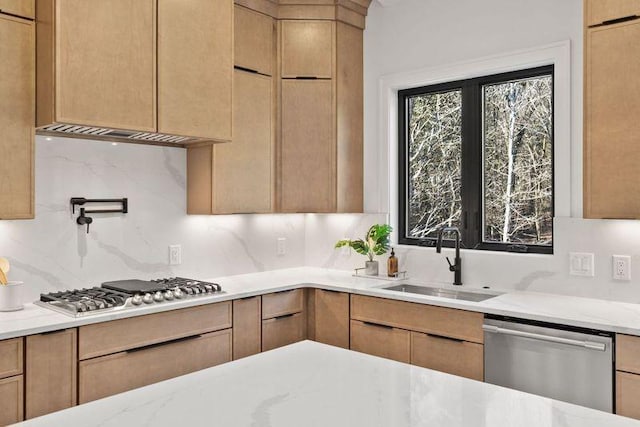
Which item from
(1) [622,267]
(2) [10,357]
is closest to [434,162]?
(1) [622,267]

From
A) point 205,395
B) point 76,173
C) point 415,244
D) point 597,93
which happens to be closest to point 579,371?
point 597,93

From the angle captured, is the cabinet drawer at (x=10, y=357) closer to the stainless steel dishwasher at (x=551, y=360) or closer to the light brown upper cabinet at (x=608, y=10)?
the stainless steel dishwasher at (x=551, y=360)

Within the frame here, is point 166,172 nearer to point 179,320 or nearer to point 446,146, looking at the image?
point 179,320

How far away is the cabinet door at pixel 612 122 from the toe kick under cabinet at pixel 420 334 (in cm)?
84

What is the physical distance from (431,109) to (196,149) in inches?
65.7

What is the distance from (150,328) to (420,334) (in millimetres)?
1444

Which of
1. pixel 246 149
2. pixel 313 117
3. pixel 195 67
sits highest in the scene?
pixel 195 67

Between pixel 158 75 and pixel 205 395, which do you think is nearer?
pixel 205 395

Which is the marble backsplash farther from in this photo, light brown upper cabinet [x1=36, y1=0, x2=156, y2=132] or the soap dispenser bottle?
light brown upper cabinet [x1=36, y1=0, x2=156, y2=132]

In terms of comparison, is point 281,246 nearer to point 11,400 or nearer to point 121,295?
point 121,295

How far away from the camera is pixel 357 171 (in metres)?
3.99

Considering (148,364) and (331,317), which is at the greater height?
(331,317)

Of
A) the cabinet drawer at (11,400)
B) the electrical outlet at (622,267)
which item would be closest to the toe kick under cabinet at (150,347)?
the cabinet drawer at (11,400)

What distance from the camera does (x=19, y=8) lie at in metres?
2.57
